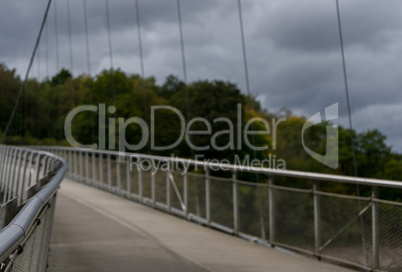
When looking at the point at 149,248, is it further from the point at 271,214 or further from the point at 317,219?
the point at 317,219

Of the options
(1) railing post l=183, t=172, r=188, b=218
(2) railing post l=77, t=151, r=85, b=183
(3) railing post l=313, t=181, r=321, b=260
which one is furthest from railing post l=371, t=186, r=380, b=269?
(2) railing post l=77, t=151, r=85, b=183

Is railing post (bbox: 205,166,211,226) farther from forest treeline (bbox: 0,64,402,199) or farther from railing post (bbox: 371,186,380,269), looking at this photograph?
forest treeline (bbox: 0,64,402,199)

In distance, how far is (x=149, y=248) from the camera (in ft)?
22.1

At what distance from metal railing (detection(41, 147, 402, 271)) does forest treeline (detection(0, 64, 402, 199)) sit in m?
12.5

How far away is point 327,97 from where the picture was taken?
35.4m

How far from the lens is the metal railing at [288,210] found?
221 inches

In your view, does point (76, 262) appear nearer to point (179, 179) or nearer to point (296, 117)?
point (179, 179)

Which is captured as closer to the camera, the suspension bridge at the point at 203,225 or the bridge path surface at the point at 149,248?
the suspension bridge at the point at 203,225

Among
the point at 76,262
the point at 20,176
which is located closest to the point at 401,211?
the point at 76,262

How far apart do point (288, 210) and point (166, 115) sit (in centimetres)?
2648

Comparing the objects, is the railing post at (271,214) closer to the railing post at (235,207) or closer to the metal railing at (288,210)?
the metal railing at (288,210)

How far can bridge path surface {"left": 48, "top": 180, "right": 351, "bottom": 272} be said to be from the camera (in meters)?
5.78

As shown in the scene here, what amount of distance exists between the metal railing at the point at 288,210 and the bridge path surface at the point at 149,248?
0.58 ft

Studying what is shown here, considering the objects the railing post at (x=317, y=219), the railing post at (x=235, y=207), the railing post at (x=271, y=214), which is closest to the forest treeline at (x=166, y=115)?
the railing post at (x=235, y=207)
